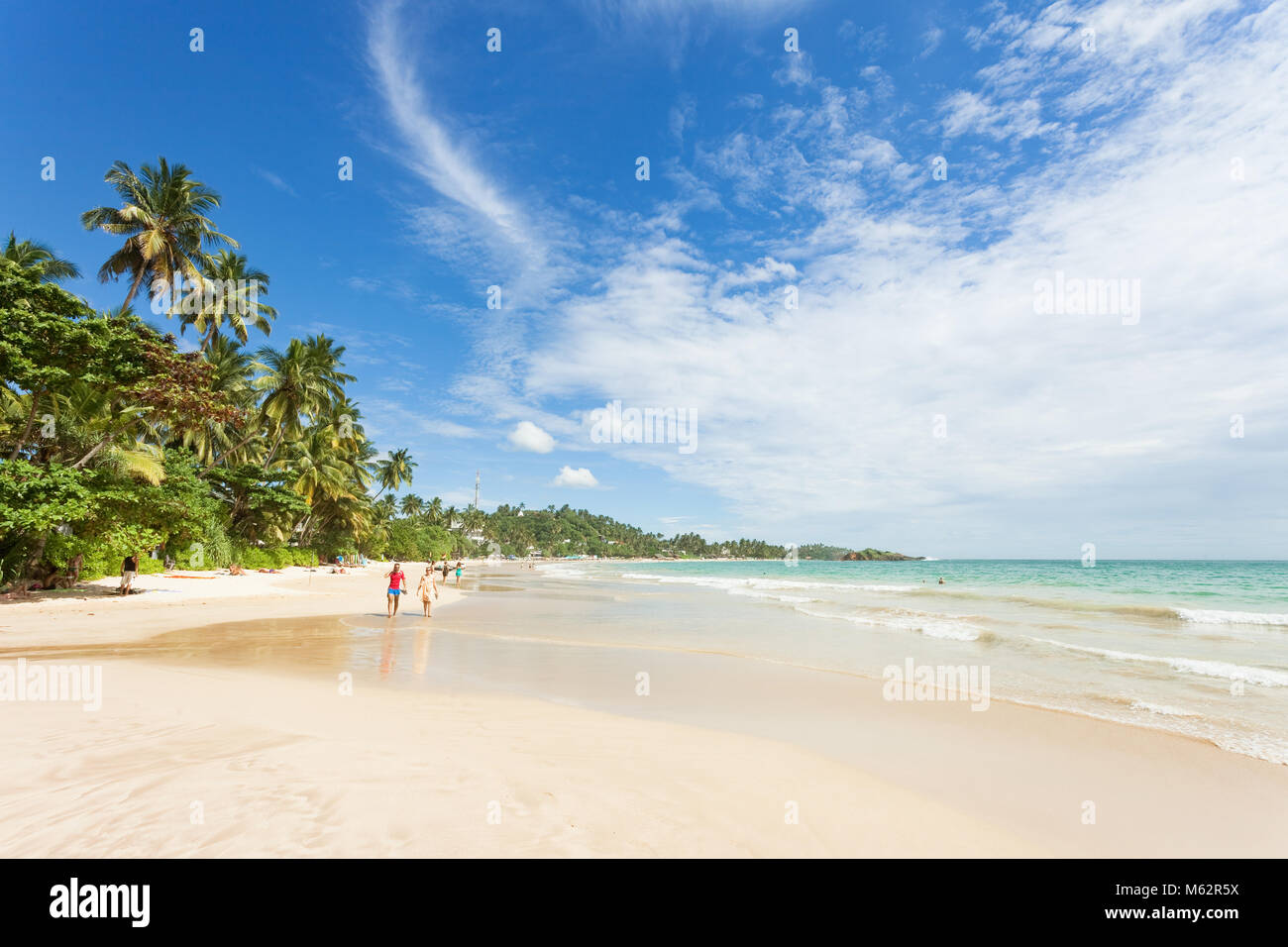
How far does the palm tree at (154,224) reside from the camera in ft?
102

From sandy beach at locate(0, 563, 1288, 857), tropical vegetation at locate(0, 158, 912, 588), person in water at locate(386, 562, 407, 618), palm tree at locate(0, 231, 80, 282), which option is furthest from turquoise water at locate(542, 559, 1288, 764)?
palm tree at locate(0, 231, 80, 282)

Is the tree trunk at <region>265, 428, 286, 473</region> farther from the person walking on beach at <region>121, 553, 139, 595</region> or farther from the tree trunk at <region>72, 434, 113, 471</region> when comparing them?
the tree trunk at <region>72, 434, 113, 471</region>

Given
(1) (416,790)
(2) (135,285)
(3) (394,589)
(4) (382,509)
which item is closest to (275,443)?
(2) (135,285)

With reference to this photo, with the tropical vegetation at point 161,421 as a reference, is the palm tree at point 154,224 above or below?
above

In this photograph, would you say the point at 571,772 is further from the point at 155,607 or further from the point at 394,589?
the point at 155,607

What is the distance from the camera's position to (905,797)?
5480mm

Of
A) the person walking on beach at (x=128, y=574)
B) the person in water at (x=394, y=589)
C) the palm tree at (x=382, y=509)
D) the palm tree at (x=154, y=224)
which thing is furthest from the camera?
the palm tree at (x=382, y=509)

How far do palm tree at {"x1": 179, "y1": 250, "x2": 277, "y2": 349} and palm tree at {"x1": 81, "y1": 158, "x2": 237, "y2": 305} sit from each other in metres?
2.50

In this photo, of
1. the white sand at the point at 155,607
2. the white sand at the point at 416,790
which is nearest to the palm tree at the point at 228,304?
the white sand at the point at 155,607

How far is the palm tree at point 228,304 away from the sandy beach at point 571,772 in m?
32.6

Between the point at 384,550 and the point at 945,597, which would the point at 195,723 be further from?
the point at 384,550

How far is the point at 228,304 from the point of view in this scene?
3747 centimetres

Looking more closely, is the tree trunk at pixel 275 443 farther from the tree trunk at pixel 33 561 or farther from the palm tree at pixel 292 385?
the tree trunk at pixel 33 561
